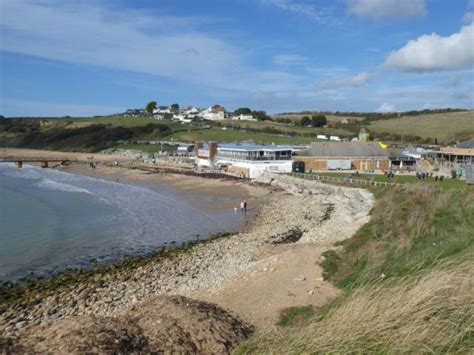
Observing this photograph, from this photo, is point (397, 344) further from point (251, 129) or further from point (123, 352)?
point (251, 129)

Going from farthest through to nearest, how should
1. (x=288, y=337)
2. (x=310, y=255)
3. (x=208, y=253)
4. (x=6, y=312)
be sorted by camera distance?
(x=208, y=253) < (x=310, y=255) < (x=6, y=312) < (x=288, y=337)

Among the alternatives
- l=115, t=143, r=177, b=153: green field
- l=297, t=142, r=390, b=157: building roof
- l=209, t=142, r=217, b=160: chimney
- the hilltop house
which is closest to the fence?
the hilltop house

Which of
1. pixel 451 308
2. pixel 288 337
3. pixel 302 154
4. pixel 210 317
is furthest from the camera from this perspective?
pixel 302 154

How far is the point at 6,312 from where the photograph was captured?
15.6 m

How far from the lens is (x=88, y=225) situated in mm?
31531

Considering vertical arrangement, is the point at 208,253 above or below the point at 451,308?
below

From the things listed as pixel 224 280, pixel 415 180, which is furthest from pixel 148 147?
pixel 224 280

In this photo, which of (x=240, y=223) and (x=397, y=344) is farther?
(x=240, y=223)

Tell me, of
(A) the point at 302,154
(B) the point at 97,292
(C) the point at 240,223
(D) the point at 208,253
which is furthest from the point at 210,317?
(A) the point at 302,154

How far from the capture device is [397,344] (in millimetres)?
5484

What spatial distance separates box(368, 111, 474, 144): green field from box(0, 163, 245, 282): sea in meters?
64.0

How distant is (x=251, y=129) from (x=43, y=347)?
124m

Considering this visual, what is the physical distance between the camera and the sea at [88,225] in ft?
74.6

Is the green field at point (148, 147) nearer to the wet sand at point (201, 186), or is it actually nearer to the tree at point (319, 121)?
the wet sand at point (201, 186)
